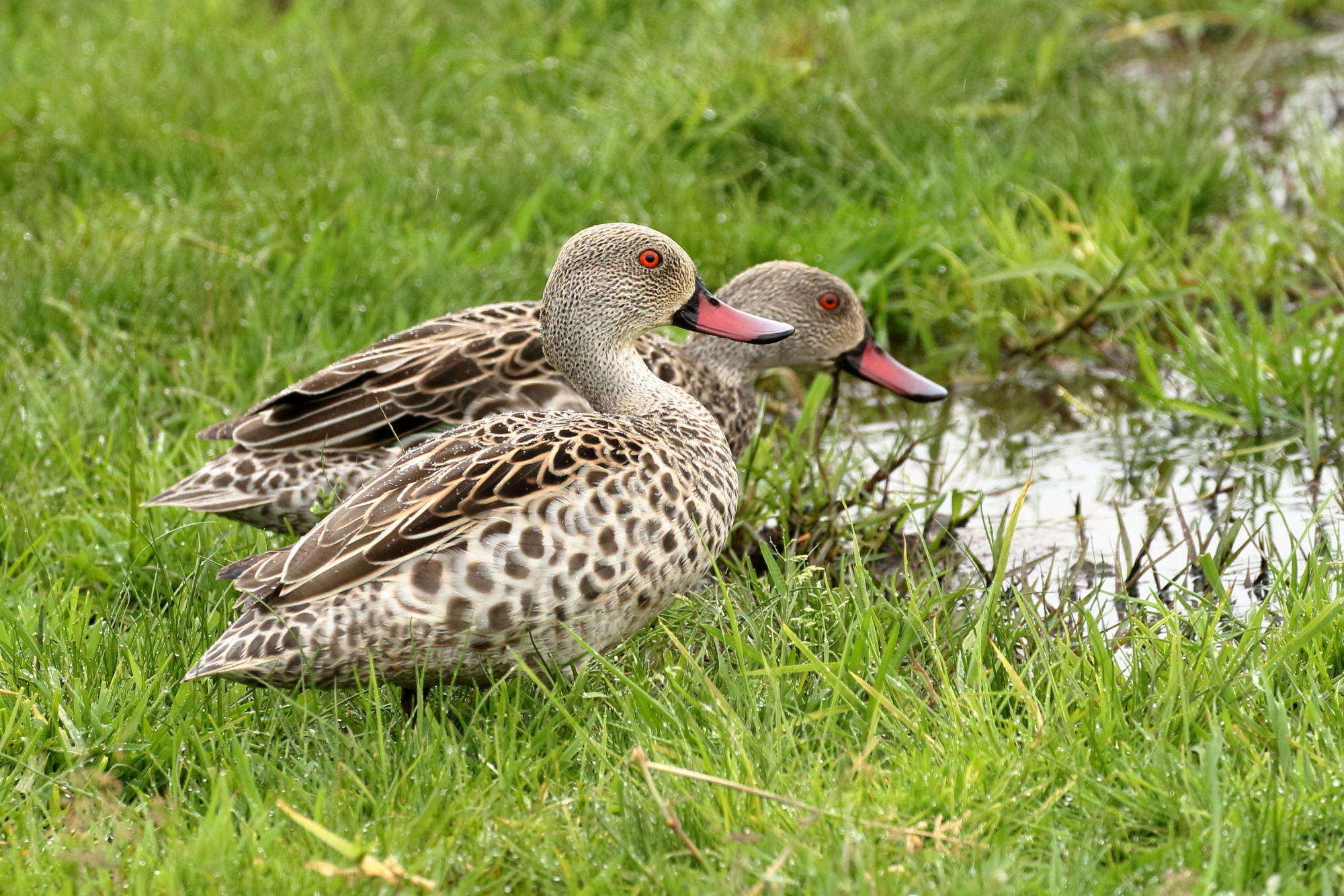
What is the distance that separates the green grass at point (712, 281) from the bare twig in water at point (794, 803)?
26 mm

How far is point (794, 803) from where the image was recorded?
279 cm

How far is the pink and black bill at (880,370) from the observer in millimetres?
5090

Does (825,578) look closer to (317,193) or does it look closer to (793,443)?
(793,443)

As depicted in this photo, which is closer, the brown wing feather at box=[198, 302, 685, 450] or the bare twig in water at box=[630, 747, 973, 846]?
the bare twig in water at box=[630, 747, 973, 846]

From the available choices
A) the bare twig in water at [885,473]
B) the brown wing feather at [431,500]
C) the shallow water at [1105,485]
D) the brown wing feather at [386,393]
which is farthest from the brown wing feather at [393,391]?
the shallow water at [1105,485]

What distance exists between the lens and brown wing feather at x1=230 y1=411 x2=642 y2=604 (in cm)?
332

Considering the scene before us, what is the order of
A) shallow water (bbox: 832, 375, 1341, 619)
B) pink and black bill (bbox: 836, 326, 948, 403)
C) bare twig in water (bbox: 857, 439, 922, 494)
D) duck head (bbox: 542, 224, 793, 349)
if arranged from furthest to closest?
pink and black bill (bbox: 836, 326, 948, 403) → bare twig in water (bbox: 857, 439, 922, 494) → shallow water (bbox: 832, 375, 1341, 619) → duck head (bbox: 542, 224, 793, 349)

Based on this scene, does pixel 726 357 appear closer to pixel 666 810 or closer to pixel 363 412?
pixel 363 412

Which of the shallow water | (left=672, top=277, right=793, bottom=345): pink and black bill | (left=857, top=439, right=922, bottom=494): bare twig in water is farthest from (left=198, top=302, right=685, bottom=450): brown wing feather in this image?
the shallow water

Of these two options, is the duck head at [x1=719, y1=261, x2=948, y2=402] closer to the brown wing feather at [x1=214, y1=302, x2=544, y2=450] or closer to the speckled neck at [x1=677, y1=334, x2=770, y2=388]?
the speckled neck at [x1=677, y1=334, x2=770, y2=388]

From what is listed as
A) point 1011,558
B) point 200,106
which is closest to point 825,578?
point 1011,558

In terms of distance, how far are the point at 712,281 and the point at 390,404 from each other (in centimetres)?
198

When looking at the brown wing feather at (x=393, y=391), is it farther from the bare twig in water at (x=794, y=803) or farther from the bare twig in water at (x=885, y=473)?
the bare twig in water at (x=794, y=803)

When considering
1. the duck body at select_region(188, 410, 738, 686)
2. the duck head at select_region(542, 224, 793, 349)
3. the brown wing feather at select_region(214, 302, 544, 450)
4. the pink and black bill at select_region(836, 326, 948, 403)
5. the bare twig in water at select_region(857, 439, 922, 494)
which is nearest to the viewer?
the duck body at select_region(188, 410, 738, 686)
